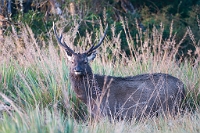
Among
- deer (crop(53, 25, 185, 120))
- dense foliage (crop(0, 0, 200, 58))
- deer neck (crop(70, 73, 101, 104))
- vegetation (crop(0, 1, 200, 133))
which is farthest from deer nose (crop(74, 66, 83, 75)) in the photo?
dense foliage (crop(0, 0, 200, 58))

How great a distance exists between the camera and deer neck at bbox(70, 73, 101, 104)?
30.0 ft

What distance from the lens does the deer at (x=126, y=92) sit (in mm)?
8953

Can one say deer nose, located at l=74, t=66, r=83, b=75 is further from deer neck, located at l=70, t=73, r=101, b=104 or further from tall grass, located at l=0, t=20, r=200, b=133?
tall grass, located at l=0, t=20, r=200, b=133

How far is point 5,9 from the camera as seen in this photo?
14.8 meters

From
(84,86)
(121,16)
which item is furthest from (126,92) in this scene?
(121,16)

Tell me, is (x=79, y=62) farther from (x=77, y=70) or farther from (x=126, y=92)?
(x=126, y=92)

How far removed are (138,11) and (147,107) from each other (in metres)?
10.5

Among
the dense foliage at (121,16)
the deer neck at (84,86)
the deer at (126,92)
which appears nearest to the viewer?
the deer at (126,92)

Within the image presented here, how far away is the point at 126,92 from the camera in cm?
918

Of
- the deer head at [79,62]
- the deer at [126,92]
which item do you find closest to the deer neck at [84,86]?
the deer at [126,92]

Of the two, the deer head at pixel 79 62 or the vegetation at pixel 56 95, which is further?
the deer head at pixel 79 62

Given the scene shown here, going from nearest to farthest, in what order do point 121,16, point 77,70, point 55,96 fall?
point 77,70
point 55,96
point 121,16

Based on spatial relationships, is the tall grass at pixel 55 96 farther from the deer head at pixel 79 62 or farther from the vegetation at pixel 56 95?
the deer head at pixel 79 62

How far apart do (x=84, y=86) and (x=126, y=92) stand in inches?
28.2
